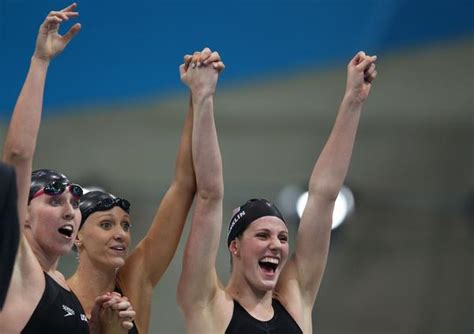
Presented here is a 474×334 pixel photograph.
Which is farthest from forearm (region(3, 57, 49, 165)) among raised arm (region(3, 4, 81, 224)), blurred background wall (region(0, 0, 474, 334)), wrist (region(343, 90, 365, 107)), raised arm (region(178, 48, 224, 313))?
blurred background wall (region(0, 0, 474, 334))

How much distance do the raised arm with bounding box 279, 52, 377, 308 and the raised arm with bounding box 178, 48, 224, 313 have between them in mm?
464

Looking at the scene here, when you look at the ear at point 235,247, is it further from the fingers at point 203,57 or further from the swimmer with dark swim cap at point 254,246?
the fingers at point 203,57

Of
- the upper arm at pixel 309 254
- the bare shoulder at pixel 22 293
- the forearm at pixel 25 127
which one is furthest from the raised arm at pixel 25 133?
the upper arm at pixel 309 254

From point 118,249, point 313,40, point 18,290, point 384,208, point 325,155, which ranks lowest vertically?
point 18,290

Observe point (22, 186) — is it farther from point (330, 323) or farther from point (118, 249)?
point (330, 323)

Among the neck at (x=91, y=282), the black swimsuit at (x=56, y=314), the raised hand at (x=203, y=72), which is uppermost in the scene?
the raised hand at (x=203, y=72)

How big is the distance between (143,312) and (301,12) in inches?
137

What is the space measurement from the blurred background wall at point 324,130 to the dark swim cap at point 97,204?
256 centimetres

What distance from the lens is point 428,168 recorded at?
773cm

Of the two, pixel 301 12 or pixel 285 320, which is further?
pixel 301 12

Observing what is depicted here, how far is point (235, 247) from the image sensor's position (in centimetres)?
409

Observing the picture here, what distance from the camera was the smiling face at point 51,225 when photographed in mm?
3537

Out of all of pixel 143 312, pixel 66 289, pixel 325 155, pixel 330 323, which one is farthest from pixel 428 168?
pixel 66 289

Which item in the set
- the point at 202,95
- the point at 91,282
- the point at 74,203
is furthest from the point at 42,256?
the point at 202,95
